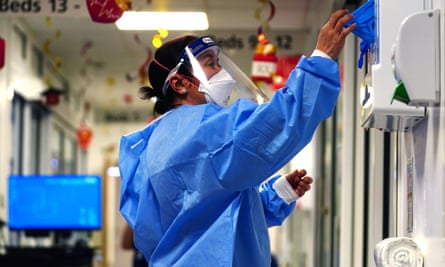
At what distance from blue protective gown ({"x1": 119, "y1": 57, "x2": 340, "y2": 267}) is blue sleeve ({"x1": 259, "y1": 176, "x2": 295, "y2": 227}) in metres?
0.28

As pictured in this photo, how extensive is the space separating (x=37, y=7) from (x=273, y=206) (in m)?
2.46

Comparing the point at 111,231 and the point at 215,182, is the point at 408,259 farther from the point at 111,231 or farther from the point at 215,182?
the point at 111,231

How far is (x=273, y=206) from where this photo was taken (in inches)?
104

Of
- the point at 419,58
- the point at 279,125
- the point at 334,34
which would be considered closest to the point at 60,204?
the point at 279,125

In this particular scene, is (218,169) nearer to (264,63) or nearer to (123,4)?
(123,4)

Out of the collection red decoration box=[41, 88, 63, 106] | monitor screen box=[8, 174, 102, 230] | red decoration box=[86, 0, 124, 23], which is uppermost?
red decoration box=[86, 0, 124, 23]

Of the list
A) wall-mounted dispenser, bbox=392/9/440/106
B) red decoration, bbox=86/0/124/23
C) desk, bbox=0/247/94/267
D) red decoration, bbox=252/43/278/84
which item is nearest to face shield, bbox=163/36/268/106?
wall-mounted dispenser, bbox=392/9/440/106

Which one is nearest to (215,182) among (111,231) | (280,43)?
(280,43)

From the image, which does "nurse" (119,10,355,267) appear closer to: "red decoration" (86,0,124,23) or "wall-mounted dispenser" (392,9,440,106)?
"wall-mounted dispenser" (392,9,440,106)

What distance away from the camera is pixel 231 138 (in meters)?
2.04

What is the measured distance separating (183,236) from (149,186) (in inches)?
7.2

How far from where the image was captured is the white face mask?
2.34 metres

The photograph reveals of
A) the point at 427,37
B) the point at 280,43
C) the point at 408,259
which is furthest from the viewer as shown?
the point at 280,43

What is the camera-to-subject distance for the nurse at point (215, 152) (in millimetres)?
1937
